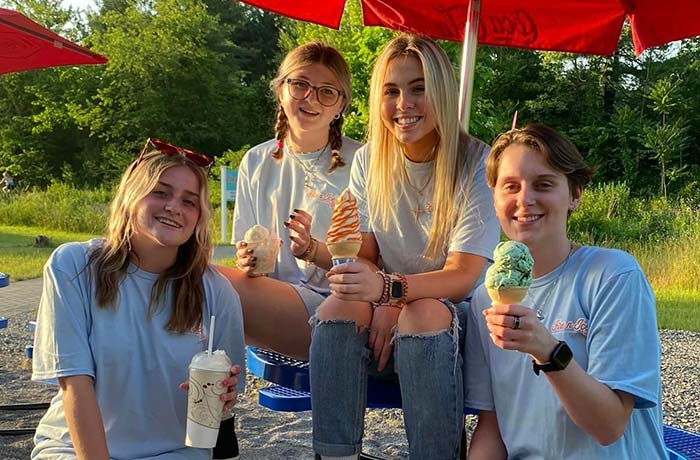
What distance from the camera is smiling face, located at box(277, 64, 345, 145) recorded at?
3.40 m

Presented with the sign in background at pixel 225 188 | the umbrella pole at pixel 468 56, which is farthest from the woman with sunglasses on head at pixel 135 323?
the sign in background at pixel 225 188

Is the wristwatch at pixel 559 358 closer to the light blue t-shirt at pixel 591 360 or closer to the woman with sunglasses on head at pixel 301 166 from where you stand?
the light blue t-shirt at pixel 591 360

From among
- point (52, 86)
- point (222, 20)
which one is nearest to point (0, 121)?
point (52, 86)

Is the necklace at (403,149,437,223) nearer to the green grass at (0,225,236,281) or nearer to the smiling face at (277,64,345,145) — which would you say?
the smiling face at (277,64,345,145)

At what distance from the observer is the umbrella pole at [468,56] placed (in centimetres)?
409

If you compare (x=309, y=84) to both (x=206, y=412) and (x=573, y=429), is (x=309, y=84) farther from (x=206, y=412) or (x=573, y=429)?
(x=573, y=429)

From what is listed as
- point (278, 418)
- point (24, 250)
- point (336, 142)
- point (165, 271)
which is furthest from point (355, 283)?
point (24, 250)

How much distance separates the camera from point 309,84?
11.2ft

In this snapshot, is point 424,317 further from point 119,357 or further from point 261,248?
point 119,357

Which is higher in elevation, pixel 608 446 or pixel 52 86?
pixel 52 86

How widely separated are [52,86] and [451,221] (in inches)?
1311

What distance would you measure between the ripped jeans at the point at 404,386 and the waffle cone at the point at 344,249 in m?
0.23

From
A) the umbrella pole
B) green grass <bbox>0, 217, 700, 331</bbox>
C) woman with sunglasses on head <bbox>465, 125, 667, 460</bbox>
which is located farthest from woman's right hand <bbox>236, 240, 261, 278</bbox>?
green grass <bbox>0, 217, 700, 331</bbox>

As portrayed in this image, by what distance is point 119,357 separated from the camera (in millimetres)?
2574
